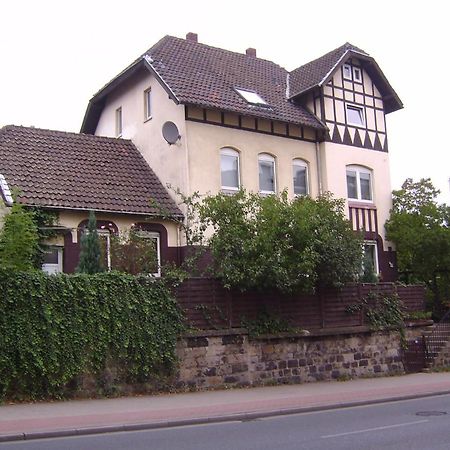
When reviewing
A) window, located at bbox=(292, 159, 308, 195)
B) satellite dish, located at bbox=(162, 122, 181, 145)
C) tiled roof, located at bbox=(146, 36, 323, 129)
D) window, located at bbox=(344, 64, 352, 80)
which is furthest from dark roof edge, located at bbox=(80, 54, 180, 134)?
window, located at bbox=(344, 64, 352, 80)

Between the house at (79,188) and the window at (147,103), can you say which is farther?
the window at (147,103)

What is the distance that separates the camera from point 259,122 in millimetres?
24297

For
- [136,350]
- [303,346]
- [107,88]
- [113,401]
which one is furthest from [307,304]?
[107,88]

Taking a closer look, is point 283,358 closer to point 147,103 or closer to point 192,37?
point 147,103

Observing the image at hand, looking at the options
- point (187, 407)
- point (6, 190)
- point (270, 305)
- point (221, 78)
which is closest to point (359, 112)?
point (221, 78)

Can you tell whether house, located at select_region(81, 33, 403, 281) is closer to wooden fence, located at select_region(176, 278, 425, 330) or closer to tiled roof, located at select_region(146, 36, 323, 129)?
tiled roof, located at select_region(146, 36, 323, 129)

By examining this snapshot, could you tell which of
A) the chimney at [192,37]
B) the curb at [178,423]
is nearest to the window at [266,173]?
the chimney at [192,37]

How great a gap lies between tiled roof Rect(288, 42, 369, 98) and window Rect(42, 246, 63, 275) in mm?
11788

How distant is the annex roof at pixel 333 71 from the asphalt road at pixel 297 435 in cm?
1577

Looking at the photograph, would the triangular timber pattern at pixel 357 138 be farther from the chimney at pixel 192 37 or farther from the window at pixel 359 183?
the chimney at pixel 192 37

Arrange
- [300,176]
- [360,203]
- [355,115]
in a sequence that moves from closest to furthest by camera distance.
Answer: [300,176] < [360,203] < [355,115]

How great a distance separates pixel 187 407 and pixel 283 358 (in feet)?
16.0

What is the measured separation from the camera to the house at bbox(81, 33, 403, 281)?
22938 millimetres

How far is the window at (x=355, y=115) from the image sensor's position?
26703 mm
